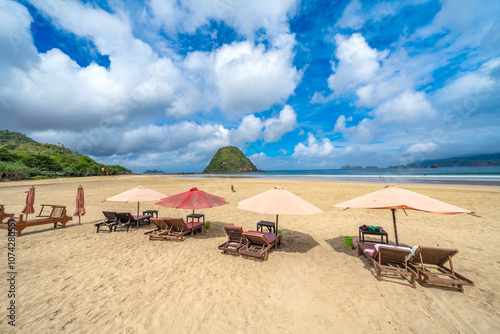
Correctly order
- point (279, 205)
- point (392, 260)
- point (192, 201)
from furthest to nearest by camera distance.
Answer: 1. point (192, 201)
2. point (279, 205)
3. point (392, 260)

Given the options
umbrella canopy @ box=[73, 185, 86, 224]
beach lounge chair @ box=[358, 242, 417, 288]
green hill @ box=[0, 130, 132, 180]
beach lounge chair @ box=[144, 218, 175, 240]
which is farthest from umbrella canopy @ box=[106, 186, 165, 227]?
green hill @ box=[0, 130, 132, 180]

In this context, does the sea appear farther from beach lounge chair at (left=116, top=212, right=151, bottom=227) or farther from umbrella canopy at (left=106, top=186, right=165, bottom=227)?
beach lounge chair at (left=116, top=212, right=151, bottom=227)

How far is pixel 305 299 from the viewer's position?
422 cm

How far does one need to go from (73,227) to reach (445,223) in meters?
18.2

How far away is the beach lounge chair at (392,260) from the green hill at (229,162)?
463ft

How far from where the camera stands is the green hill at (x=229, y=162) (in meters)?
147

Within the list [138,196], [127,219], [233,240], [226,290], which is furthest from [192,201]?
[127,219]

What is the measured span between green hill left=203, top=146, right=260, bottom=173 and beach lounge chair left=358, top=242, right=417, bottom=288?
14117 centimetres

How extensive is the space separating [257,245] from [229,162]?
465ft

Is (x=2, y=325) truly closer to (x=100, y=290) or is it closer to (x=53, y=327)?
(x=53, y=327)

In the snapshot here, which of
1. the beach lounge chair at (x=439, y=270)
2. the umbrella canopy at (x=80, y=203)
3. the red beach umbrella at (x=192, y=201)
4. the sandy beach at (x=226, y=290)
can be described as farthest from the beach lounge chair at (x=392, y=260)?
the umbrella canopy at (x=80, y=203)

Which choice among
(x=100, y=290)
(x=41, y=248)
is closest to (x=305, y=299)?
(x=100, y=290)

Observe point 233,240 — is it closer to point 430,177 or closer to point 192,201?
point 192,201

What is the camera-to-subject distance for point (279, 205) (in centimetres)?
595
